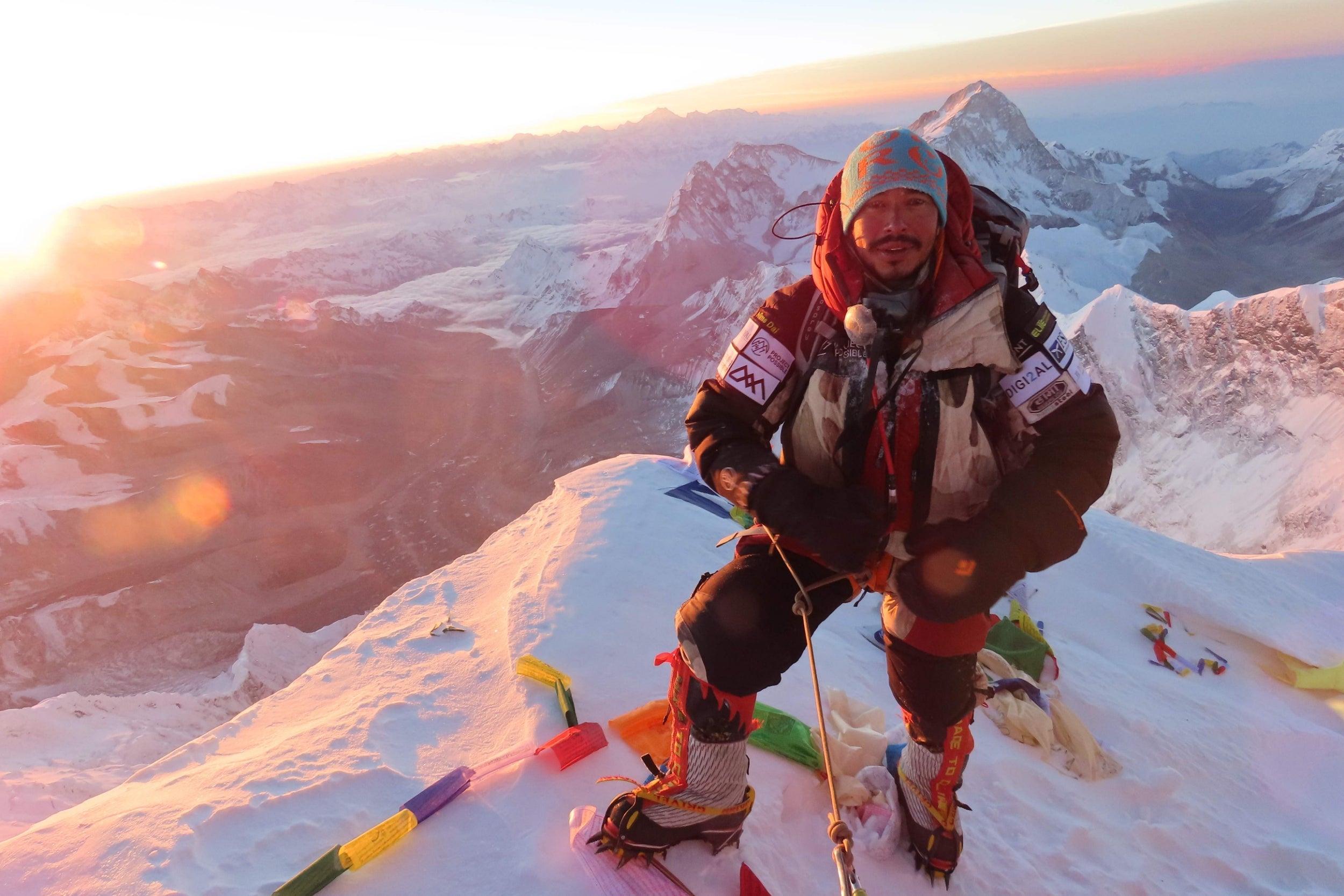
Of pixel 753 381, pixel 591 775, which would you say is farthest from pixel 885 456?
pixel 591 775

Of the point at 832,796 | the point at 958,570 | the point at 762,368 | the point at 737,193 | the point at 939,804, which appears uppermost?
the point at 762,368

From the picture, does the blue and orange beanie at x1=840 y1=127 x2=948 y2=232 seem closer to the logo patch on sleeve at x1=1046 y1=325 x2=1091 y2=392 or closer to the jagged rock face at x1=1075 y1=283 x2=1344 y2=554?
the logo patch on sleeve at x1=1046 y1=325 x2=1091 y2=392

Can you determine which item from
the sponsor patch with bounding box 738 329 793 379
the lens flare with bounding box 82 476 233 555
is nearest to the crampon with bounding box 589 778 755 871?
the sponsor patch with bounding box 738 329 793 379

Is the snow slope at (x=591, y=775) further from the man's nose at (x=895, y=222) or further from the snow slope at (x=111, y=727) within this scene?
the snow slope at (x=111, y=727)

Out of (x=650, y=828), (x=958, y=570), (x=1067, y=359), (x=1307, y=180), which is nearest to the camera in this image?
(x=958, y=570)

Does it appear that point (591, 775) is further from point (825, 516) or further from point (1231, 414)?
point (1231, 414)

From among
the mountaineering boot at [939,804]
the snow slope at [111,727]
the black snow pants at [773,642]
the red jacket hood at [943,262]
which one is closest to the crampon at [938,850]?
the mountaineering boot at [939,804]

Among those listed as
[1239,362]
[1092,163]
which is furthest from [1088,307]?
[1092,163]
